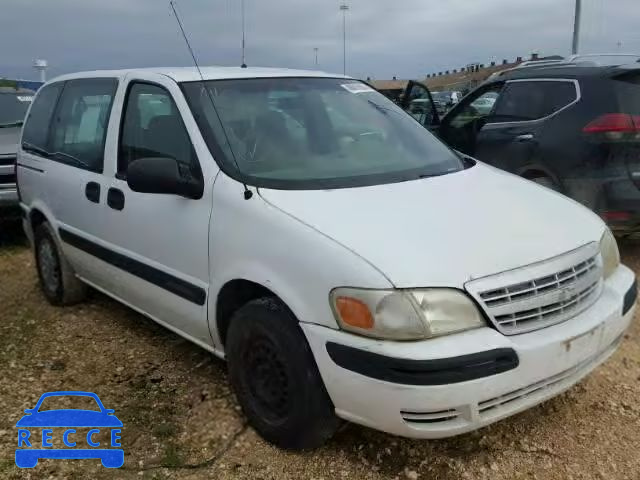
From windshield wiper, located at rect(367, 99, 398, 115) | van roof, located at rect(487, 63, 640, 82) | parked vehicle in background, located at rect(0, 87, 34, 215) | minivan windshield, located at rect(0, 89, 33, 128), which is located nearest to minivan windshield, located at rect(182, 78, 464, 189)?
windshield wiper, located at rect(367, 99, 398, 115)

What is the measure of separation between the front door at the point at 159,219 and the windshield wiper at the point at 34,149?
3.73 ft

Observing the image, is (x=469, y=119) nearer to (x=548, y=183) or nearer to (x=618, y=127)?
(x=548, y=183)

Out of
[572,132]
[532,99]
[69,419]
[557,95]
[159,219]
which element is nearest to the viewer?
[69,419]

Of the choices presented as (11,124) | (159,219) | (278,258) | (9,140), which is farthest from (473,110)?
(11,124)

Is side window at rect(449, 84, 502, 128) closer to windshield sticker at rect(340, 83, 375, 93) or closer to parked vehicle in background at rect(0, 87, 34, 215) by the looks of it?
windshield sticker at rect(340, 83, 375, 93)

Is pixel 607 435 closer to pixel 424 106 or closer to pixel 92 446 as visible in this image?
pixel 92 446

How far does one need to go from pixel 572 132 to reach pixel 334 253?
341cm

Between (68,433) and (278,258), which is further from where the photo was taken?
(68,433)

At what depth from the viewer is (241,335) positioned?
295 cm

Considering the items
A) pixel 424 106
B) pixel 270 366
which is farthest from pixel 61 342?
pixel 424 106

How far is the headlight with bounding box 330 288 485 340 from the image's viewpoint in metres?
2.38

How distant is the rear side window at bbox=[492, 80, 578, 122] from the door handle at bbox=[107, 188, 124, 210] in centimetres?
360

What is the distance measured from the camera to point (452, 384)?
2.36 meters

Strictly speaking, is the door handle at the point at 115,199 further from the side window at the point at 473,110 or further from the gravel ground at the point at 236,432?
the side window at the point at 473,110
